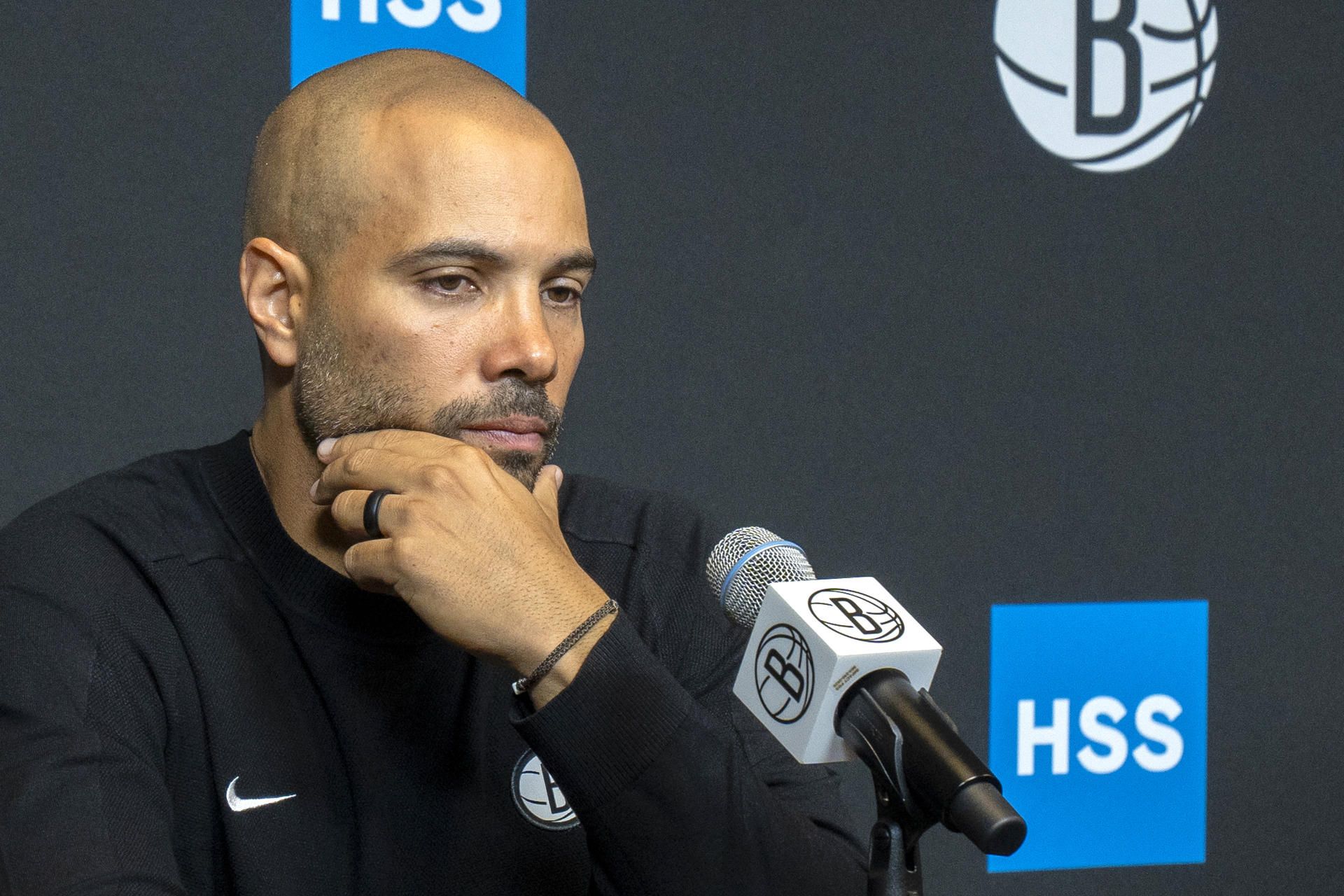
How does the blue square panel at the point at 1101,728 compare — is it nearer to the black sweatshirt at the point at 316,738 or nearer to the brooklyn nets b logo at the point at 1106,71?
the brooklyn nets b logo at the point at 1106,71

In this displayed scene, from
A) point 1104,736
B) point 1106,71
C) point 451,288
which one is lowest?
point 1104,736

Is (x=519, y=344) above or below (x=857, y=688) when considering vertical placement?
above

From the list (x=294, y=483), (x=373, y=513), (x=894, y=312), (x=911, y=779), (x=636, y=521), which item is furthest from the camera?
(x=894, y=312)

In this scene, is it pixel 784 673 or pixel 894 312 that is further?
pixel 894 312

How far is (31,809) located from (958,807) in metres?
0.63

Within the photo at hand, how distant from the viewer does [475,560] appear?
2.94 feet

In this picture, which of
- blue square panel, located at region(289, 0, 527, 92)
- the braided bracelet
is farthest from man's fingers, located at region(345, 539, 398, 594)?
blue square panel, located at region(289, 0, 527, 92)

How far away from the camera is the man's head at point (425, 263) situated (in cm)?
108

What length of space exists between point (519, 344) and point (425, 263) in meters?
0.11

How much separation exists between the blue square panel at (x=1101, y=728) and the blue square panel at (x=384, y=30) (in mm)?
1178

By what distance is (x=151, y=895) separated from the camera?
832 mm

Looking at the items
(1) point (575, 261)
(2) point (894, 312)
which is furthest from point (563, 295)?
(2) point (894, 312)

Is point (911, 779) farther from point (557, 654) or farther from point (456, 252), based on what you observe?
point (456, 252)

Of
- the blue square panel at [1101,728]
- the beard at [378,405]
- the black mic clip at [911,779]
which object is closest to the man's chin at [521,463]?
the beard at [378,405]
